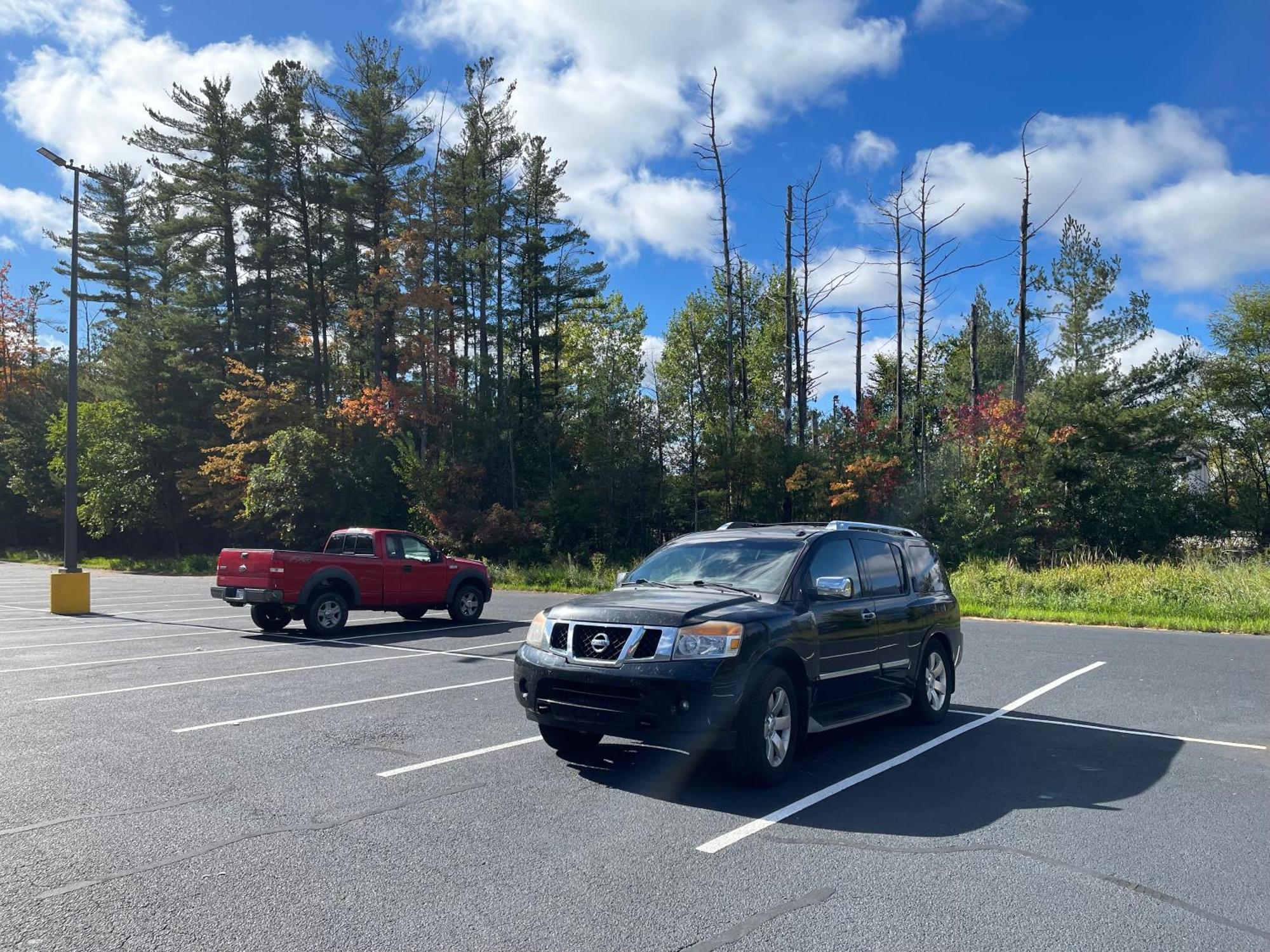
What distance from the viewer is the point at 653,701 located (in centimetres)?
613

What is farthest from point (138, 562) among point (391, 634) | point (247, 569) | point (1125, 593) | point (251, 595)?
point (1125, 593)

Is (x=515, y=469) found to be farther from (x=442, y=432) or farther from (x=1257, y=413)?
(x=1257, y=413)

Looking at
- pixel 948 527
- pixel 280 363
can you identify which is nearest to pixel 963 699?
pixel 948 527

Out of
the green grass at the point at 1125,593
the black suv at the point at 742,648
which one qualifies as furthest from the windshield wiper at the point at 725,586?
the green grass at the point at 1125,593

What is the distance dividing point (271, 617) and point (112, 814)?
1089 cm

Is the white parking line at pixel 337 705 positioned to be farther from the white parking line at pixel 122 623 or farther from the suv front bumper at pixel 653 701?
the white parking line at pixel 122 623

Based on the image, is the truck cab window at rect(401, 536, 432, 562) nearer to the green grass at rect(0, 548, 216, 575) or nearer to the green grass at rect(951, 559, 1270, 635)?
the green grass at rect(951, 559, 1270, 635)

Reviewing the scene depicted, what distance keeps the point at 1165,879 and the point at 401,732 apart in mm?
5726

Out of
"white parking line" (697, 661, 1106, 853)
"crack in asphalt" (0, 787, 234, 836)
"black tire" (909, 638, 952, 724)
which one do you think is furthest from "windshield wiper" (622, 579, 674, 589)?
"crack in asphalt" (0, 787, 234, 836)

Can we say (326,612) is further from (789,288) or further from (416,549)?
(789,288)

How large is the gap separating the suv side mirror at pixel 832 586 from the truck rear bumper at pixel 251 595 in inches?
416

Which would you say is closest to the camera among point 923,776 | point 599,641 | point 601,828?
point 601,828

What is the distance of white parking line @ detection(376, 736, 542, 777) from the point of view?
689 cm

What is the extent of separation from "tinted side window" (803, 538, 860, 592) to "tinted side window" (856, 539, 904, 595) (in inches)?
7.9
